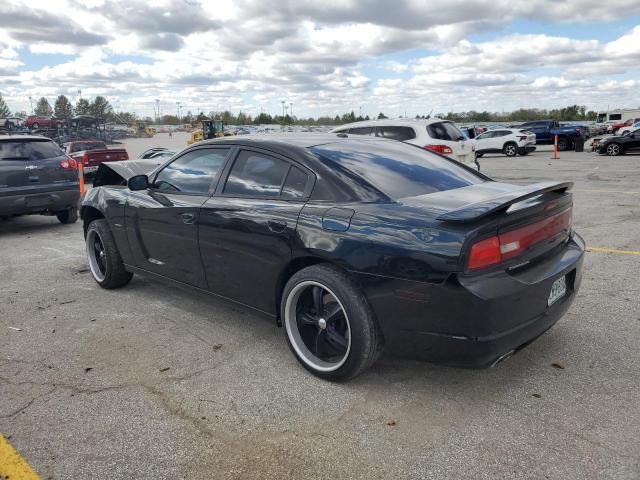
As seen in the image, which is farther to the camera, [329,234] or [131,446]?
[329,234]

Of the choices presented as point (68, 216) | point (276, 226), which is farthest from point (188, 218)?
point (68, 216)

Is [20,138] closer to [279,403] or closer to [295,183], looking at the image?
[295,183]

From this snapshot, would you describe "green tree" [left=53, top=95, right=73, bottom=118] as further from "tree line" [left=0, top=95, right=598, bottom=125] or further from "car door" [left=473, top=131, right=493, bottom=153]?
"car door" [left=473, top=131, right=493, bottom=153]

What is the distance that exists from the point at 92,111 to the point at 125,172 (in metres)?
119

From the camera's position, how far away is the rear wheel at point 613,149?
23875mm

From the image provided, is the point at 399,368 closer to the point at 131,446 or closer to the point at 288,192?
Answer: the point at 288,192

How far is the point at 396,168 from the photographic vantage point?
12.0ft

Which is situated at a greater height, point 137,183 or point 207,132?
point 207,132

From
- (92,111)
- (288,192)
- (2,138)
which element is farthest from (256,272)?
(92,111)

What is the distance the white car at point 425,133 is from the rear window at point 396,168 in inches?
261

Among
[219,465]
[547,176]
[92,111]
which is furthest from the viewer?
[92,111]

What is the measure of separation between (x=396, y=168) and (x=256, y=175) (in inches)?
37.5

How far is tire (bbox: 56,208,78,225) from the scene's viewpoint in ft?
30.4

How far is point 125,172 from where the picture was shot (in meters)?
5.69
